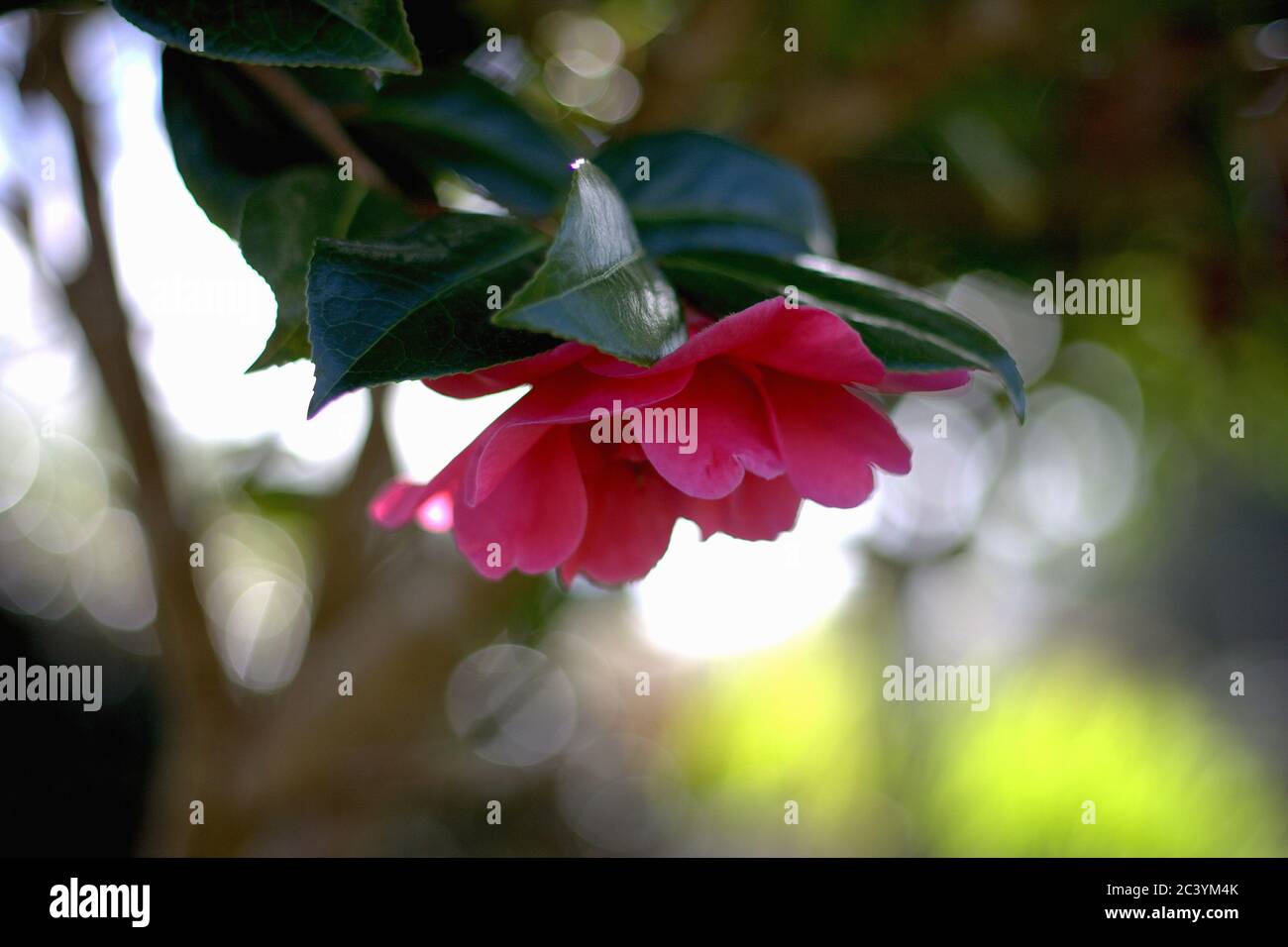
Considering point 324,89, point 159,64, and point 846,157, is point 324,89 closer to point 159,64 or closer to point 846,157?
point 159,64

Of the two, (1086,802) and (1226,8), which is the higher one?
(1226,8)

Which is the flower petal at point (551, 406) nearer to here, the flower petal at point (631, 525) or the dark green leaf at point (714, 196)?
the flower petal at point (631, 525)

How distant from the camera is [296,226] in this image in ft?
1.66

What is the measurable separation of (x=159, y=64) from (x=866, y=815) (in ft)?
7.63

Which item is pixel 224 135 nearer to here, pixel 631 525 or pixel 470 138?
pixel 470 138

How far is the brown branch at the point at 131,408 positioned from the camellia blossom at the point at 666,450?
0.93 meters

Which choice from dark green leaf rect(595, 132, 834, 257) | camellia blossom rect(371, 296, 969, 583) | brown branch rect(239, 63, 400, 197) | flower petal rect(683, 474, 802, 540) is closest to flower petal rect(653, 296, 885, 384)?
camellia blossom rect(371, 296, 969, 583)

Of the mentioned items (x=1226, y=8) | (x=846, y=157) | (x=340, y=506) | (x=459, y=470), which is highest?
(x=1226, y=8)

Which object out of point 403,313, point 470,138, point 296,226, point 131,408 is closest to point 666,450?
point 403,313

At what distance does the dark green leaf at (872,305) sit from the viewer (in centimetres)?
46

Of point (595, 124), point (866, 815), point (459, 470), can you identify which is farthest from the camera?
point (866, 815)

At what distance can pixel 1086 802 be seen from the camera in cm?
190
